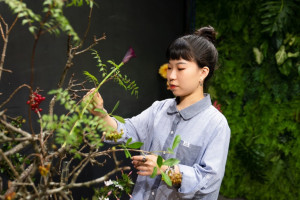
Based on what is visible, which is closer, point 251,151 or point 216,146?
point 216,146

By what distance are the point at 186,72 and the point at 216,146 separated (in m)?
0.33

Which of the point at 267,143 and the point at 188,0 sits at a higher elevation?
the point at 188,0

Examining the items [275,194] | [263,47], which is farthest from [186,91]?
[275,194]

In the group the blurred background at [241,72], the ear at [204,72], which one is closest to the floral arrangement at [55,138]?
the ear at [204,72]

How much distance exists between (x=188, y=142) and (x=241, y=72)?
1593mm

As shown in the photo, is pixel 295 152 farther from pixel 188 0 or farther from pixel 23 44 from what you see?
pixel 23 44

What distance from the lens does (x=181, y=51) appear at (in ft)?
4.13

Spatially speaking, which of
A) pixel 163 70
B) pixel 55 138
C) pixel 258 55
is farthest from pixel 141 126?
pixel 258 55

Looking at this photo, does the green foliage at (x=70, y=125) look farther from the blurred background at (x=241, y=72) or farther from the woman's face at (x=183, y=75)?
the blurred background at (x=241, y=72)

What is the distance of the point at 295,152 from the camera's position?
8.16ft

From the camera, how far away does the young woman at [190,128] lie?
3.75ft

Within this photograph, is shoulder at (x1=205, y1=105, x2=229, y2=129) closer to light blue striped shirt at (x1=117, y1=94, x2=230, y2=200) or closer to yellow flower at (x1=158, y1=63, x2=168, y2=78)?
light blue striped shirt at (x1=117, y1=94, x2=230, y2=200)

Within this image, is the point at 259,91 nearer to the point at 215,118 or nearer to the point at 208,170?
the point at 215,118

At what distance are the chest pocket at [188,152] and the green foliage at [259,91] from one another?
4.96 ft
